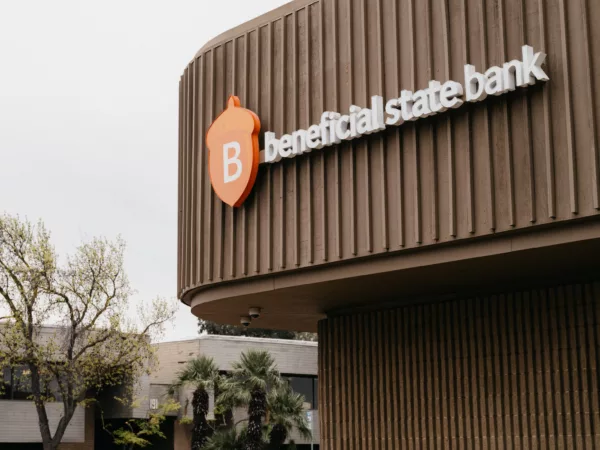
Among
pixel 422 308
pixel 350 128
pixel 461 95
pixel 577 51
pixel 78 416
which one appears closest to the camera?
pixel 577 51

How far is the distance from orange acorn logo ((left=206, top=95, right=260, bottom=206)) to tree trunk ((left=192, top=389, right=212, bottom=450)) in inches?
834

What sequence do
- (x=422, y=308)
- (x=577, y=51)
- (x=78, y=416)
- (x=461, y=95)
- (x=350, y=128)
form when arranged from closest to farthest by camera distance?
(x=577, y=51)
(x=461, y=95)
(x=350, y=128)
(x=422, y=308)
(x=78, y=416)

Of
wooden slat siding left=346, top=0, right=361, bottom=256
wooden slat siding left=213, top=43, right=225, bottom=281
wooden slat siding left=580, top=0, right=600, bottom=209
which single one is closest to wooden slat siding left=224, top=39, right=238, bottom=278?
wooden slat siding left=213, top=43, right=225, bottom=281

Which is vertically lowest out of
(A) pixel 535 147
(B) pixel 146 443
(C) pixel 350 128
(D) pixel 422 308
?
(B) pixel 146 443

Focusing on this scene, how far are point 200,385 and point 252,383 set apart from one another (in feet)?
6.96

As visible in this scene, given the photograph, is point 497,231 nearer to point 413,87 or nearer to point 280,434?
point 413,87

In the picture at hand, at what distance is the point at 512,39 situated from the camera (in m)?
12.0

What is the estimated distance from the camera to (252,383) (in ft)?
117

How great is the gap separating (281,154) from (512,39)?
394cm

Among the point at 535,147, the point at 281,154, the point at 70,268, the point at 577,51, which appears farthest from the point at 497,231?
the point at 70,268

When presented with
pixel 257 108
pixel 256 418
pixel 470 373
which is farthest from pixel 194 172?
pixel 256 418

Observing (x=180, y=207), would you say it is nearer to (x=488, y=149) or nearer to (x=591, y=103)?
(x=488, y=149)

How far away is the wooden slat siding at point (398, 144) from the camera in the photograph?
11.4 meters

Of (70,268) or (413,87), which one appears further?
(70,268)
